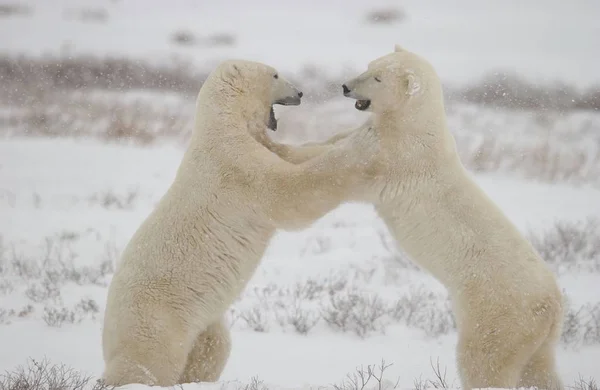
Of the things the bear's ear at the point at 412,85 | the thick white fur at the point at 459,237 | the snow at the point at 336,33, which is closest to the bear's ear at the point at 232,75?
the thick white fur at the point at 459,237

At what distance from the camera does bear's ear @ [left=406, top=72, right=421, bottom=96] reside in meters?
3.97

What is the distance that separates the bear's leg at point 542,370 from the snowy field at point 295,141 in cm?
25

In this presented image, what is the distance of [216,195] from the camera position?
3.99 m

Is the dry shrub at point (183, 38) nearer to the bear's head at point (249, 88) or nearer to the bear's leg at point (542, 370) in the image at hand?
the bear's head at point (249, 88)

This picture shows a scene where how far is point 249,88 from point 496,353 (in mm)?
1965

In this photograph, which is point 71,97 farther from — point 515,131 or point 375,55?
point 515,131

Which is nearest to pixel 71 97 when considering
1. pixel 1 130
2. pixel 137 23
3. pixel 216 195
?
pixel 1 130

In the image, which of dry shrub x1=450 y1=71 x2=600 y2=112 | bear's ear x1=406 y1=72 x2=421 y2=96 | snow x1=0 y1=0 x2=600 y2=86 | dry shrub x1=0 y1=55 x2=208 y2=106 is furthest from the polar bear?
snow x1=0 y1=0 x2=600 y2=86

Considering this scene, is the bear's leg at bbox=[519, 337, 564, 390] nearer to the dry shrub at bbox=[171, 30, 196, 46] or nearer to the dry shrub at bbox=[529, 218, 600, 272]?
the dry shrub at bbox=[529, 218, 600, 272]

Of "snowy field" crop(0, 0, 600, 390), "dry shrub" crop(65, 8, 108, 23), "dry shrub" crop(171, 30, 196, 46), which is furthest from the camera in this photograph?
"dry shrub" crop(65, 8, 108, 23)

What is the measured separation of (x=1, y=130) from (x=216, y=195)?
10.9 m

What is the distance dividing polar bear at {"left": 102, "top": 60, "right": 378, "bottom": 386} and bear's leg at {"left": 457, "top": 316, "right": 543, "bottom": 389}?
3.16 feet

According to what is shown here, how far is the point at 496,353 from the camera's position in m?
3.65

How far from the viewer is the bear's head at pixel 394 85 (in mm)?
3992
